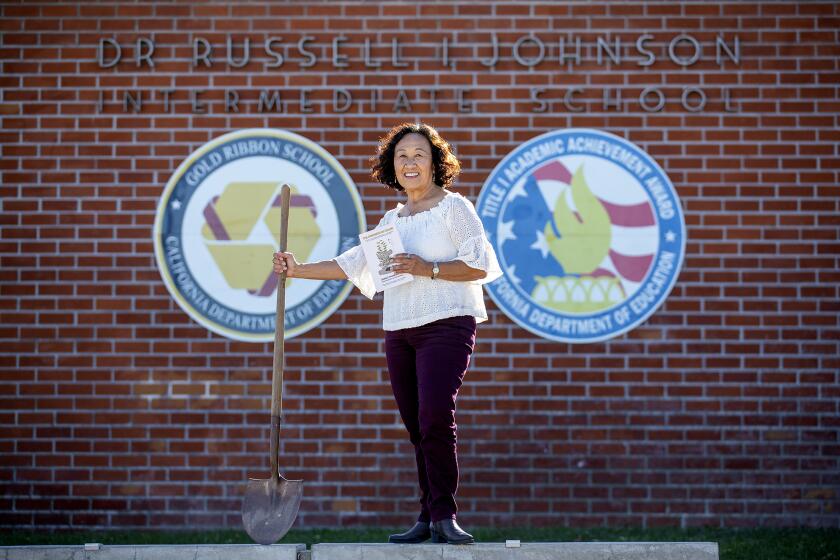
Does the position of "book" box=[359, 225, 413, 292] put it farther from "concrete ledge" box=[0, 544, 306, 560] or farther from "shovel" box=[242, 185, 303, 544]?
"concrete ledge" box=[0, 544, 306, 560]

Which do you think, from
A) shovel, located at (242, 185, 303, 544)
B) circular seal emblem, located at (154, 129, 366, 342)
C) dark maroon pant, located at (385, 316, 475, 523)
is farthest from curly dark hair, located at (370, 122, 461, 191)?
circular seal emblem, located at (154, 129, 366, 342)

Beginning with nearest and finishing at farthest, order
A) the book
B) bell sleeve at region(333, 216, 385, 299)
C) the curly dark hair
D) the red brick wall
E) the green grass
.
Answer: the book
the curly dark hair
bell sleeve at region(333, 216, 385, 299)
the green grass
the red brick wall

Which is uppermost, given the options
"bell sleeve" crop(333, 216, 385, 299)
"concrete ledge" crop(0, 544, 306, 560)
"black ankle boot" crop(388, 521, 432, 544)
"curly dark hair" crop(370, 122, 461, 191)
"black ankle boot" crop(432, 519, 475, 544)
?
"curly dark hair" crop(370, 122, 461, 191)

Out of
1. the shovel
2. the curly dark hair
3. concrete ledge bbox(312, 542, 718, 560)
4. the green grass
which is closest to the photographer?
concrete ledge bbox(312, 542, 718, 560)

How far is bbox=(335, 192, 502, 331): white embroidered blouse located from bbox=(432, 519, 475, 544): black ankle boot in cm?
91

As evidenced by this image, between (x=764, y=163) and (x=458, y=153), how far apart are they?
2074 mm

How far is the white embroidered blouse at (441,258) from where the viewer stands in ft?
17.0

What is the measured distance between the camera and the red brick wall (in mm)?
7555

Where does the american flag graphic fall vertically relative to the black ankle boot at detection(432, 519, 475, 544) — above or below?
above

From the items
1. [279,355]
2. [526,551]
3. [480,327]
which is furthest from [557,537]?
[279,355]

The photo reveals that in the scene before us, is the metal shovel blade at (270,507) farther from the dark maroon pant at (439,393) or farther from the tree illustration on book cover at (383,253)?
the tree illustration on book cover at (383,253)

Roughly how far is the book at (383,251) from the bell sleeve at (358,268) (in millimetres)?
295

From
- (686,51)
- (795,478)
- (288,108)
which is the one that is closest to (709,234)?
(686,51)

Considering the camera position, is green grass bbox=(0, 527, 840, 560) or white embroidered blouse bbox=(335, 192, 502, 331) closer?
white embroidered blouse bbox=(335, 192, 502, 331)
